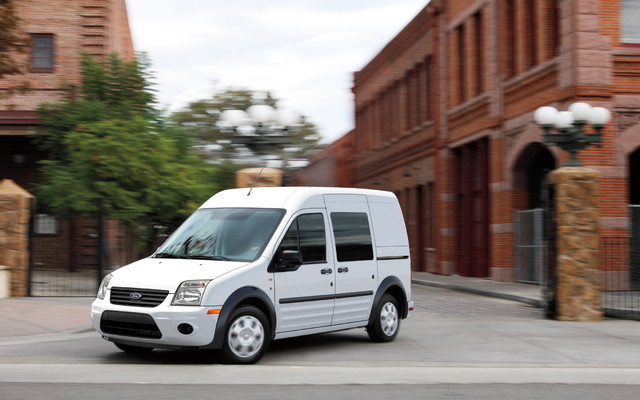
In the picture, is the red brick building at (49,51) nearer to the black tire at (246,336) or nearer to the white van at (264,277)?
the white van at (264,277)

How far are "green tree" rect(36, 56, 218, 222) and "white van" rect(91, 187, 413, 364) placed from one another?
10.6m

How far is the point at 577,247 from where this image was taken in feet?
49.8

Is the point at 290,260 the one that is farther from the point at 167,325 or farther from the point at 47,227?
the point at 47,227

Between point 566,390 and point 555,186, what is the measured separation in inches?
300

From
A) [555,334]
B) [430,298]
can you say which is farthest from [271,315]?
[430,298]

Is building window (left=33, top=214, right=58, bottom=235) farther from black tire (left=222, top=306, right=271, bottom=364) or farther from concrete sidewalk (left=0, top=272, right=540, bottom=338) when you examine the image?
black tire (left=222, top=306, right=271, bottom=364)

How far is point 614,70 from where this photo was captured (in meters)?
20.7

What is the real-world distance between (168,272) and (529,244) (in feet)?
55.2

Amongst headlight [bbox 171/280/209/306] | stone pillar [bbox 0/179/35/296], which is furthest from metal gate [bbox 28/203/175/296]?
headlight [bbox 171/280/209/306]

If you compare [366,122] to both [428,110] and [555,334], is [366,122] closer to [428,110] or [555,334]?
[428,110]

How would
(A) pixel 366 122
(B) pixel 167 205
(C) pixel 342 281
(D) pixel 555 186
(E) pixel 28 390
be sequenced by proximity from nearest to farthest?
(E) pixel 28 390 → (C) pixel 342 281 → (D) pixel 555 186 → (B) pixel 167 205 → (A) pixel 366 122

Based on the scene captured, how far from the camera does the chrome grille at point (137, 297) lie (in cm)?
920

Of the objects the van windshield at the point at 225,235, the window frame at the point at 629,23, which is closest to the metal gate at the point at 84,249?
the van windshield at the point at 225,235

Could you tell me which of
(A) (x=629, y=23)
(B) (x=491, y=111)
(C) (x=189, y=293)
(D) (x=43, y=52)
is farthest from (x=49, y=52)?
(C) (x=189, y=293)
